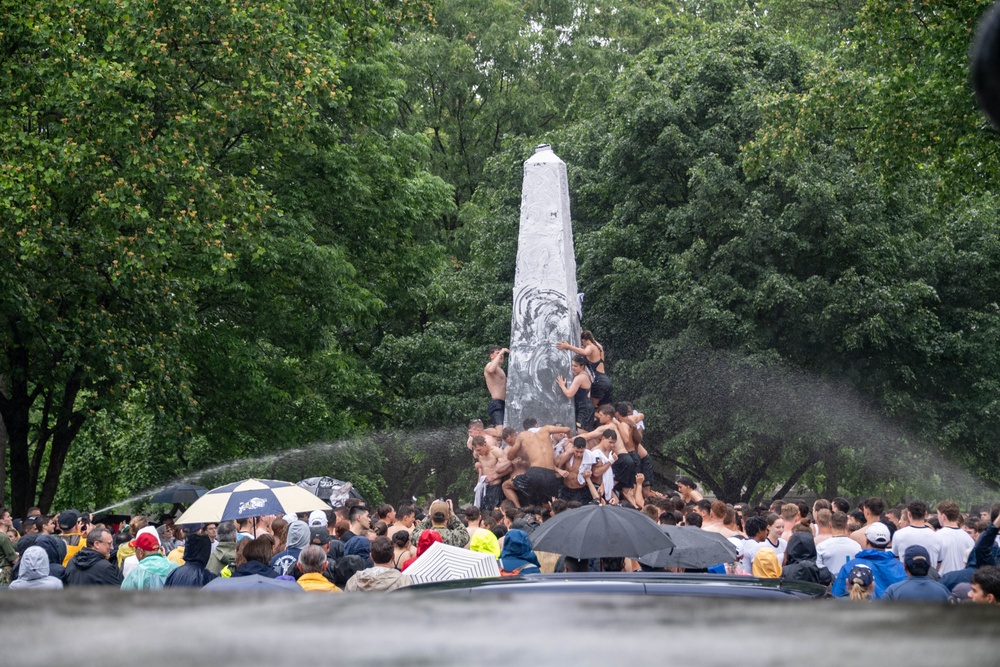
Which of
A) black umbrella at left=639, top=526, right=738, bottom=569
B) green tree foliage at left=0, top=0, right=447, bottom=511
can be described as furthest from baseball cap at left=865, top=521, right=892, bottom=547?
green tree foliage at left=0, top=0, right=447, bottom=511

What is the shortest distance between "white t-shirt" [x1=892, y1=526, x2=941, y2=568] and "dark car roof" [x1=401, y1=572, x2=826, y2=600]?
158 inches

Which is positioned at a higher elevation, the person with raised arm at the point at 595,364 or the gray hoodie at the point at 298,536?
the person with raised arm at the point at 595,364

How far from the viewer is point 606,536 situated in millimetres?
8398

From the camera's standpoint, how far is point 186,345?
22328 millimetres

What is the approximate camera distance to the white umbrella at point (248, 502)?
12.3m

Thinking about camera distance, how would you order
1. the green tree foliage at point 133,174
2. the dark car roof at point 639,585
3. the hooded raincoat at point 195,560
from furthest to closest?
the green tree foliage at point 133,174 → the hooded raincoat at point 195,560 → the dark car roof at point 639,585

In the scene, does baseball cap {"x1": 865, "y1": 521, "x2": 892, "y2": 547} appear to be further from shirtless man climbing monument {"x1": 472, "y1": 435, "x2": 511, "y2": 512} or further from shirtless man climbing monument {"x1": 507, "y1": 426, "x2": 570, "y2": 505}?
shirtless man climbing monument {"x1": 472, "y1": 435, "x2": 511, "y2": 512}

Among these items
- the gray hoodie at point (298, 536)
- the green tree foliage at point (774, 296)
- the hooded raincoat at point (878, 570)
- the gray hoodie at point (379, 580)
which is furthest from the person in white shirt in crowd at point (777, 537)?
the green tree foliage at point (774, 296)

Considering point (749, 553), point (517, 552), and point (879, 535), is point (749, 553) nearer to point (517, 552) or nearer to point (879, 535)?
point (879, 535)

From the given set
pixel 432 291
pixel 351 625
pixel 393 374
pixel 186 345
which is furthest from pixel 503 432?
pixel 351 625

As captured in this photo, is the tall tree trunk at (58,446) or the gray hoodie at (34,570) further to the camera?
the tall tree trunk at (58,446)

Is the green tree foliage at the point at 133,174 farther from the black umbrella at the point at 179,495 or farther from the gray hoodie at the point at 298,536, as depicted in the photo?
the gray hoodie at the point at 298,536

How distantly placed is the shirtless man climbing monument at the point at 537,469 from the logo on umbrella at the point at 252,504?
6.23 m

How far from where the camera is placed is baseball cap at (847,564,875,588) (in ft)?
24.8
